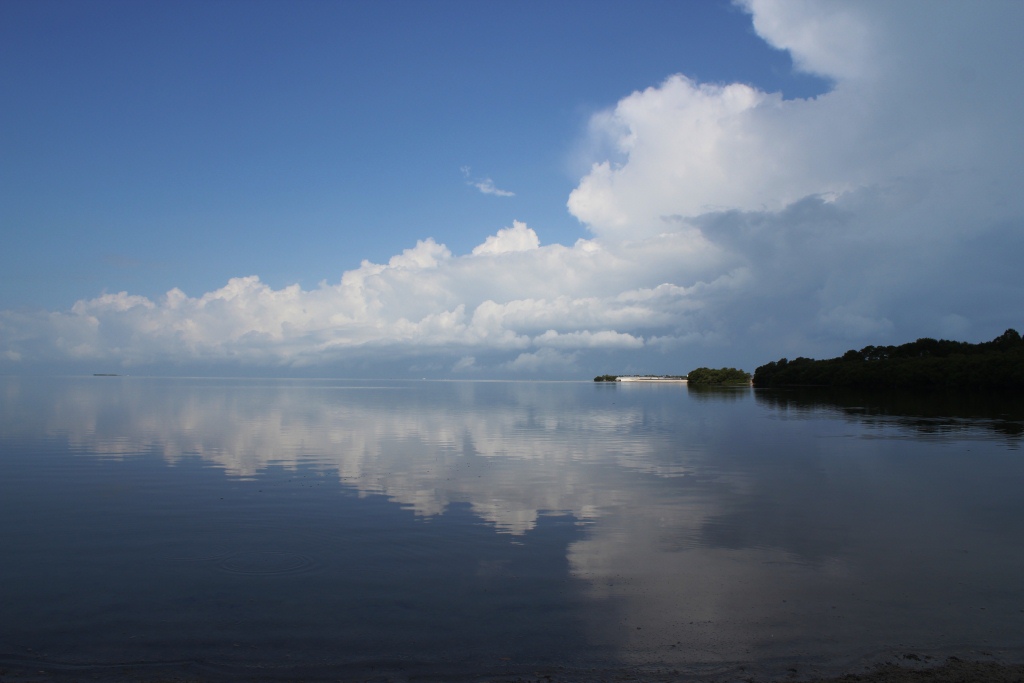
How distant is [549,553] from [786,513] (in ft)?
28.1

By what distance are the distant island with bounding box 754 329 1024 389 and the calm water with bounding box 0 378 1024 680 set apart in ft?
375

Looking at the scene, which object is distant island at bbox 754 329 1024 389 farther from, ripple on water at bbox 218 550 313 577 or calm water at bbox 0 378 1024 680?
ripple on water at bbox 218 550 313 577

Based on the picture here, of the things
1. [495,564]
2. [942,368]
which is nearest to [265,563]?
[495,564]

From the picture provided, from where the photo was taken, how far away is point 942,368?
14538 centimetres

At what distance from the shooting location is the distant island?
123 metres

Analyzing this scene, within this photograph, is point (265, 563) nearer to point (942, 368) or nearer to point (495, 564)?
point (495, 564)

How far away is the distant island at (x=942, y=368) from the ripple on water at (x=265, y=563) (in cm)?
13615

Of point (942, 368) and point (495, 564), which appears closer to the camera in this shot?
point (495, 564)

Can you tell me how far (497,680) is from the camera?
28.8 feet

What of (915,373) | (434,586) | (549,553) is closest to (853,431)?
(549,553)

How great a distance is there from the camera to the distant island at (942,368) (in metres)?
123

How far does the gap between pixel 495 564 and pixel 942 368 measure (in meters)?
162

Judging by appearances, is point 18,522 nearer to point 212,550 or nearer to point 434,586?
point 212,550

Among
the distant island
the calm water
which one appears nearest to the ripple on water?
the calm water
